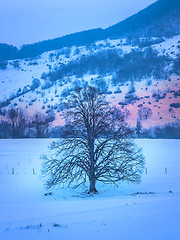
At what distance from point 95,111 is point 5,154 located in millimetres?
23592

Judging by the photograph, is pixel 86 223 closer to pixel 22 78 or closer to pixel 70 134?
pixel 70 134

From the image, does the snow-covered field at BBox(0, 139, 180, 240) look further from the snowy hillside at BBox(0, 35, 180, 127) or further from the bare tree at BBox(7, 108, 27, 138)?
the bare tree at BBox(7, 108, 27, 138)

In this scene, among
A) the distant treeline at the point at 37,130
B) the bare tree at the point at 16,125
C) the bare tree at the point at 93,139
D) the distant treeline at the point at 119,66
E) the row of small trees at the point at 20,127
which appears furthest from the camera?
the distant treeline at the point at 119,66

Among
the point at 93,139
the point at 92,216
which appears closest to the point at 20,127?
the point at 93,139

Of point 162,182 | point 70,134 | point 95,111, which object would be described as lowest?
point 162,182

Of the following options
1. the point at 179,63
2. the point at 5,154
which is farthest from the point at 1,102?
the point at 179,63

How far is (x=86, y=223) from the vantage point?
27.6 ft

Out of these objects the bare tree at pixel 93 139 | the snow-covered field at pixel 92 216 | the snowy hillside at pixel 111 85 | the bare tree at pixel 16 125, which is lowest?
the snow-covered field at pixel 92 216

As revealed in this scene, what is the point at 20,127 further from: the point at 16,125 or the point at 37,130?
the point at 37,130

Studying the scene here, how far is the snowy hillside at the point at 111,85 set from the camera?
87.1m

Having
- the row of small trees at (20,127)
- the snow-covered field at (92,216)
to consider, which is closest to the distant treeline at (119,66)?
the row of small trees at (20,127)

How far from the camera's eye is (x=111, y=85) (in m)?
123

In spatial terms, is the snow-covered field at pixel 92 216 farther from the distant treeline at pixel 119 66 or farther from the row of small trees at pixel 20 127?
the distant treeline at pixel 119 66

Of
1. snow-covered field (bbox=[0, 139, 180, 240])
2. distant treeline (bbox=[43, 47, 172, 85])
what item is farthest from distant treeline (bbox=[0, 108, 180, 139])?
distant treeline (bbox=[43, 47, 172, 85])
